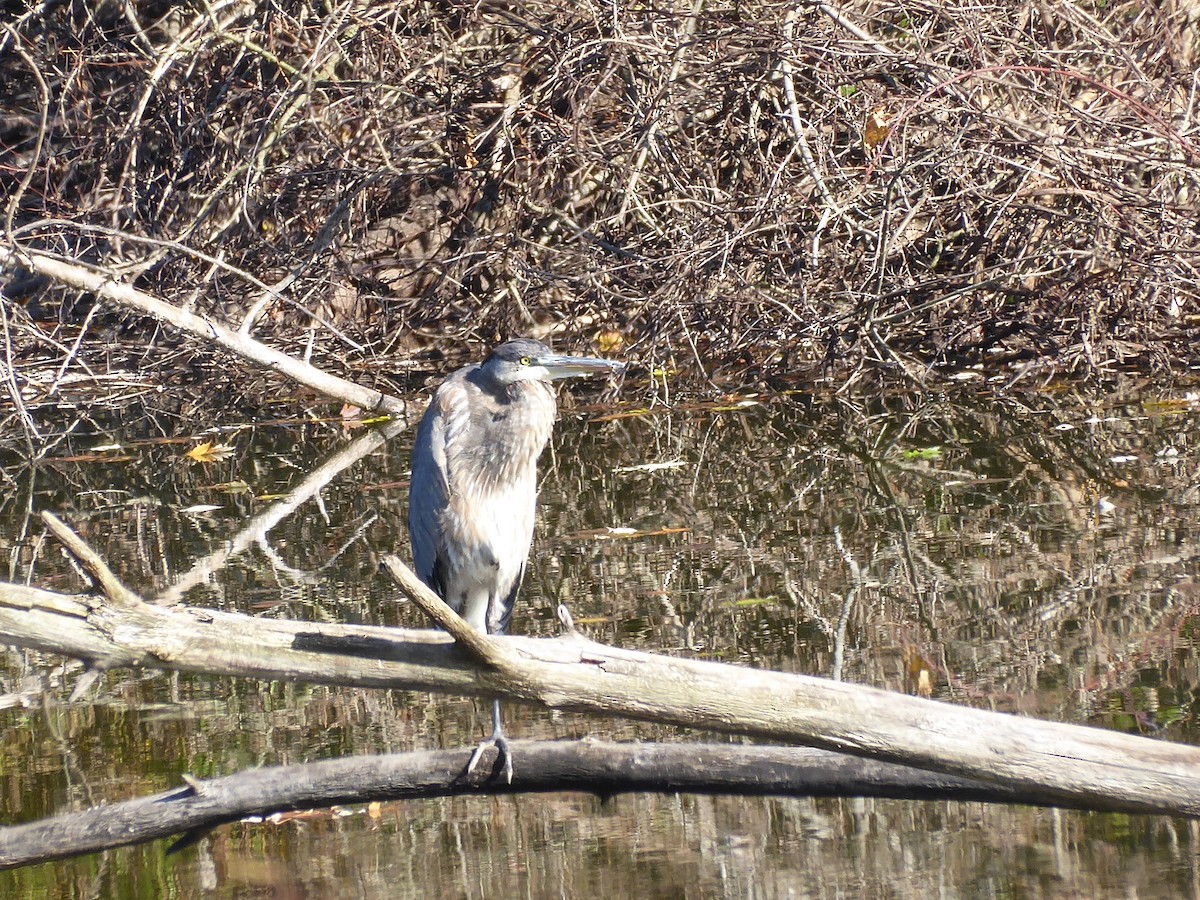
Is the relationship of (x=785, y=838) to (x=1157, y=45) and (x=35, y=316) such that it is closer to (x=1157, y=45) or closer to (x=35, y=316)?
(x=1157, y=45)

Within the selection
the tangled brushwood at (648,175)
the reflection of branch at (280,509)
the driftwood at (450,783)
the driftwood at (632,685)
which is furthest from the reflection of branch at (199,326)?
the driftwood at (632,685)

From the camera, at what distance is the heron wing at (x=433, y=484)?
4.27m

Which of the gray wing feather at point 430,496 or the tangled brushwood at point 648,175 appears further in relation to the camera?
the tangled brushwood at point 648,175

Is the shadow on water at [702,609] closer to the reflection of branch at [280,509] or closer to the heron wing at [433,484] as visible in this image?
the reflection of branch at [280,509]

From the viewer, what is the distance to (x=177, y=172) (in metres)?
8.54

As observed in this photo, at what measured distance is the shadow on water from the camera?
3.20 meters

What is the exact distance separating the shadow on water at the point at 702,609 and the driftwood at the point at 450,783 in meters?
0.15

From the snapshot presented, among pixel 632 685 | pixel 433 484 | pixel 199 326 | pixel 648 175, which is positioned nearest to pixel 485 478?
pixel 433 484

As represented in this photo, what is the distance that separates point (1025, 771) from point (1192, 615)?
194cm

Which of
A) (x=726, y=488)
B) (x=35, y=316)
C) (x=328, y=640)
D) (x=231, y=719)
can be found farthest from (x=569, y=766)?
(x=35, y=316)

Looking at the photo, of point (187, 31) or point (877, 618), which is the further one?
point (187, 31)

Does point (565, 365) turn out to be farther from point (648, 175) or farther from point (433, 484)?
point (648, 175)

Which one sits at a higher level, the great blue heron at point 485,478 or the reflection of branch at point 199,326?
the reflection of branch at point 199,326

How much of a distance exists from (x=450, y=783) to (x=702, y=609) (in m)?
1.79
